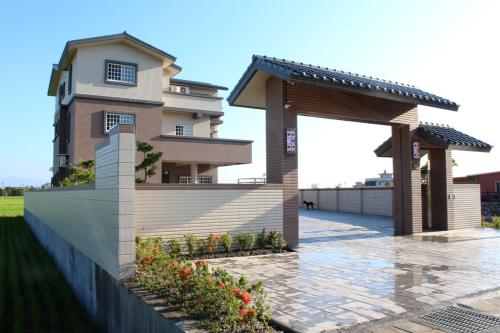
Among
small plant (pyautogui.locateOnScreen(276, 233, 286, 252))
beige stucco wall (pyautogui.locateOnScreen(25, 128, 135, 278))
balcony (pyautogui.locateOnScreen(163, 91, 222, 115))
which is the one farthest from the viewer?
balcony (pyautogui.locateOnScreen(163, 91, 222, 115))

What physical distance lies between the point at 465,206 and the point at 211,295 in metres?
15.1

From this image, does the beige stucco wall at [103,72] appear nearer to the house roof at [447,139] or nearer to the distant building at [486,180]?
the house roof at [447,139]

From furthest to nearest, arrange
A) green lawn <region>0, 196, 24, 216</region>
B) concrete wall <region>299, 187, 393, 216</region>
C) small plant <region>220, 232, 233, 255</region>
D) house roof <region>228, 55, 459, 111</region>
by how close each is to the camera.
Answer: green lawn <region>0, 196, 24, 216</region> → concrete wall <region>299, 187, 393, 216</region> → house roof <region>228, 55, 459, 111</region> → small plant <region>220, 232, 233, 255</region>

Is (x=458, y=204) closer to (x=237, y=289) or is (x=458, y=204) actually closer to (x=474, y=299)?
(x=474, y=299)

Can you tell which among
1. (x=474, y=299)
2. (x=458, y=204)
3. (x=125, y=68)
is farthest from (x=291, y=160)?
(x=125, y=68)

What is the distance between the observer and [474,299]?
6.25 metres

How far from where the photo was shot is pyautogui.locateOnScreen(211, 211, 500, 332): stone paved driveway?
5609 millimetres

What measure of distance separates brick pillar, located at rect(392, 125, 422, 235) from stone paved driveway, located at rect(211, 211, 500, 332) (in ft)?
3.22

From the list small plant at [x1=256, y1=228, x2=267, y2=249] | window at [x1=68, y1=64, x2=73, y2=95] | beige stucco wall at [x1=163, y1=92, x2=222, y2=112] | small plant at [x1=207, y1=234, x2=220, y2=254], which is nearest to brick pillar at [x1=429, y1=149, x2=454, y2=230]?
small plant at [x1=256, y1=228, x2=267, y2=249]

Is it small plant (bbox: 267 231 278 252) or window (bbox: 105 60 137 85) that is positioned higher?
window (bbox: 105 60 137 85)

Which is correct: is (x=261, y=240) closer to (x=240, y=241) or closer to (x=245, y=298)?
(x=240, y=241)

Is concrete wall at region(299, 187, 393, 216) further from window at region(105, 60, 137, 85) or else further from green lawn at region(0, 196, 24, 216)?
green lawn at region(0, 196, 24, 216)

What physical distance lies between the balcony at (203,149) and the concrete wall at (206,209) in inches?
452

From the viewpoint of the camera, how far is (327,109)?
1268 cm
